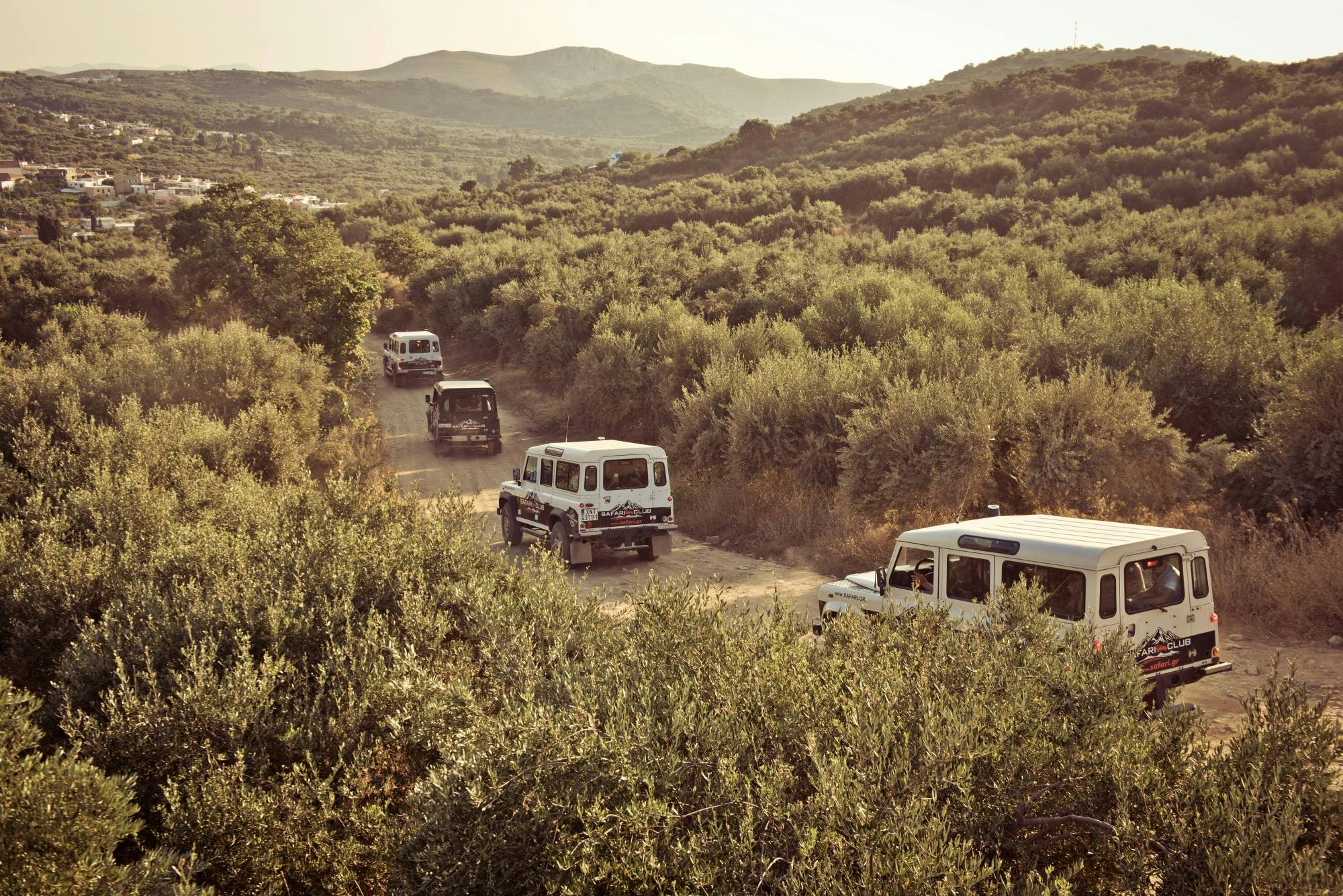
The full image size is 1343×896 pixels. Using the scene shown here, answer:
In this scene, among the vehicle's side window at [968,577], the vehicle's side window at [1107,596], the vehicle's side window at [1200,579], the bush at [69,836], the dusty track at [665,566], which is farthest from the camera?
the dusty track at [665,566]

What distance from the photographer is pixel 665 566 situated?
16.5m

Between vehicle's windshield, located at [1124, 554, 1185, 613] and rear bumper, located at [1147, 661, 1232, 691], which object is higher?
vehicle's windshield, located at [1124, 554, 1185, 613]

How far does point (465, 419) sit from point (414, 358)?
11.0 meters

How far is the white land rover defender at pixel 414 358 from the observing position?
115 feet

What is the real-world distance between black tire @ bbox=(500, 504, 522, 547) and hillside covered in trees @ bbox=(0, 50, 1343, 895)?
2.47 meters

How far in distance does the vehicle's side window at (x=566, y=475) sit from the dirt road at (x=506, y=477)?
4.62 ft

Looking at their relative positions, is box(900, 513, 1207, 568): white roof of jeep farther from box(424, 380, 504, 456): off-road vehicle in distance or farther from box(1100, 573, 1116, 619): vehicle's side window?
box(424, 380, 504, 456): off-road vehicle in distance

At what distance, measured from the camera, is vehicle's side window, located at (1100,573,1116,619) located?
8.08 m

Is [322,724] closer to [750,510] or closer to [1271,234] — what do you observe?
[750,510]

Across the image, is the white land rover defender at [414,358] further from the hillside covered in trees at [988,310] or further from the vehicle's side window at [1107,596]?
the vehicle's side window at [1107,596]

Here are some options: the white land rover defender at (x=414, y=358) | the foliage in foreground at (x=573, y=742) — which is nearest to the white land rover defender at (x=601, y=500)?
the foliage in foreground at (x=573, y=742)

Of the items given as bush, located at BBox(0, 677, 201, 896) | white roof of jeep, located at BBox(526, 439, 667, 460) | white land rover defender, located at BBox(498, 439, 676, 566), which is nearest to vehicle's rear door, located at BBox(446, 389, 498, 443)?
white land rover defender, located at BBox(498, 439, 676, 566)

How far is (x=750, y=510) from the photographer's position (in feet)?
60.1

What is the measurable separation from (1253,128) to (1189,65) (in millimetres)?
17703
